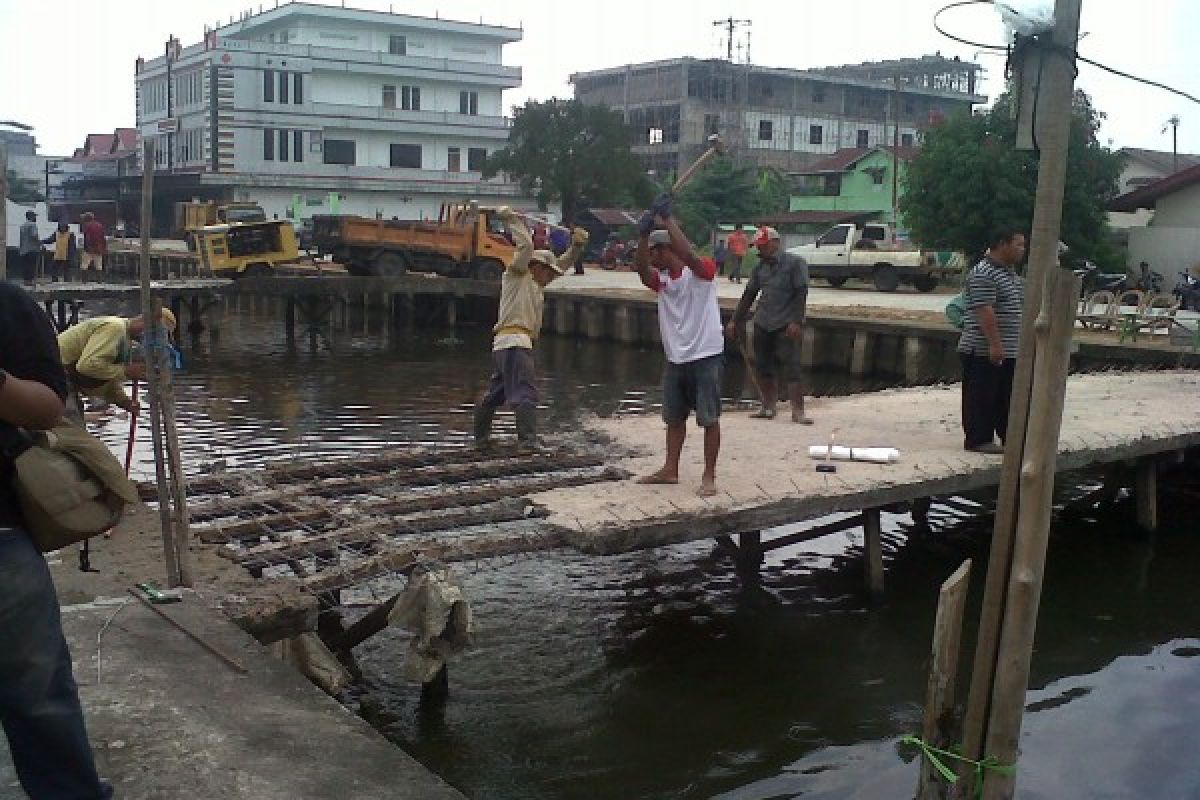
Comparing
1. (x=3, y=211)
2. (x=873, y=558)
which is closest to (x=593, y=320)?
(x=873, y=558)

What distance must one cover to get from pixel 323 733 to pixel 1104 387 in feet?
33.8

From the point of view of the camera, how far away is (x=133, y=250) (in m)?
42.6

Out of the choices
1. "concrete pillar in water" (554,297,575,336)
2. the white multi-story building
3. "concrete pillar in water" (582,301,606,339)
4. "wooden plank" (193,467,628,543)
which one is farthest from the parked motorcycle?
the white multi-story building

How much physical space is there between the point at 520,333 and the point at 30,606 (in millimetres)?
5613

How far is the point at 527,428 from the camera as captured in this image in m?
8.41

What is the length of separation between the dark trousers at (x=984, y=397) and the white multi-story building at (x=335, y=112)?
4420 centimetres

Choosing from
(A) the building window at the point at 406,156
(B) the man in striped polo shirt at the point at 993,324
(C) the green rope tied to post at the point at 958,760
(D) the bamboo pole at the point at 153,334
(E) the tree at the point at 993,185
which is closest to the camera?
(C) the green rope tied to post at the point at 958,760

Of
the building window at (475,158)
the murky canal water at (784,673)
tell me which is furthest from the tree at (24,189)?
the murky canal water at (784,673)

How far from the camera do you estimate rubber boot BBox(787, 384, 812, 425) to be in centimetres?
958

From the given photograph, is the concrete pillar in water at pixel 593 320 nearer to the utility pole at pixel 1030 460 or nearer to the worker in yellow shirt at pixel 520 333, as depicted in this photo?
the worker in yellow shirt at pixel 520 333

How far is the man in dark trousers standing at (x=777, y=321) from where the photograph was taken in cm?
951

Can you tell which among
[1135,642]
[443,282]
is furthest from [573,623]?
[443,282]

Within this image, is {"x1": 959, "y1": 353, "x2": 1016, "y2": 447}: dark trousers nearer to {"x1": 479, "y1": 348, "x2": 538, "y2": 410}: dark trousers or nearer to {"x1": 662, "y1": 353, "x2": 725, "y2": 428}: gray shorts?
{"x1": 662, "y1": 353, "x2": 725, "y2": 428}: gray shorts

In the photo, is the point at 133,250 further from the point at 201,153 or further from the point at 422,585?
the point at 422,585
